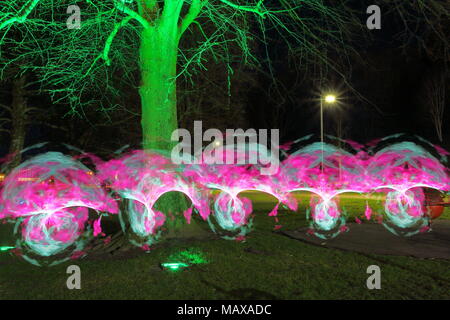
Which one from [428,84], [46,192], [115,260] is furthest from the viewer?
[428,84]

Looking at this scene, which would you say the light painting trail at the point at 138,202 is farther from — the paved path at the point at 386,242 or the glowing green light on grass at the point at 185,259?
the glowing green light on grass at the point at 185,259

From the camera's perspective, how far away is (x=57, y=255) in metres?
8.91

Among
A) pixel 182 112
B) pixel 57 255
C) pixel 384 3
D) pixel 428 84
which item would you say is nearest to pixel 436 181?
pixel 384 3

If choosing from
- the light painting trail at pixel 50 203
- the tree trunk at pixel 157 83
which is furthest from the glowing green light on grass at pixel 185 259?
the tree trunk at pixel 157 83

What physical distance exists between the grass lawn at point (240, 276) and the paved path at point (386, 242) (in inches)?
23.6

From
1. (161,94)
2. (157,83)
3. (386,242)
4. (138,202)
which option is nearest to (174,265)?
(138,202)

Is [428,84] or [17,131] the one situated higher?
[428,84]

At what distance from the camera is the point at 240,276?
22.5 feet

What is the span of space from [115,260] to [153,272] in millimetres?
1468

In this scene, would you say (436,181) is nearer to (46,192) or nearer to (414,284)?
(414,284)

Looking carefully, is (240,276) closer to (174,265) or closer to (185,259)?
(174,265)

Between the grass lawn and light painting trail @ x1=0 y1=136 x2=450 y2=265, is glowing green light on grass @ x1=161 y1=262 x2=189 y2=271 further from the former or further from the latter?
light painting trail @ x1=0 y1=136 x2=450 y2=265

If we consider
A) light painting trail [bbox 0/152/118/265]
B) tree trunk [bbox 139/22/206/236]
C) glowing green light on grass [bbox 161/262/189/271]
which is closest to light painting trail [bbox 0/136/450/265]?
light painting trail [bbox 0/152/118/265]

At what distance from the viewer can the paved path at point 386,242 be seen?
863 centimetres
